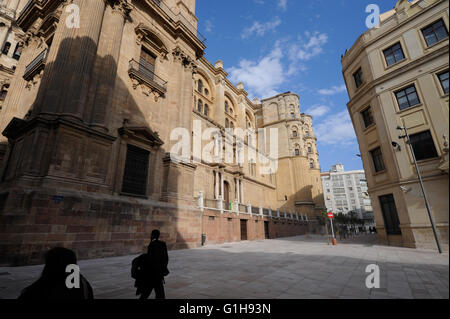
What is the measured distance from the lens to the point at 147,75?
16.4 metres

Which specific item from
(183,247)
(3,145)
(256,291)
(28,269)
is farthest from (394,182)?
(3,145)

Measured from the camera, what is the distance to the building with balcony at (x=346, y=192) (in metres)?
81.0

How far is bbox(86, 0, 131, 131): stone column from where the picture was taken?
40.4ft

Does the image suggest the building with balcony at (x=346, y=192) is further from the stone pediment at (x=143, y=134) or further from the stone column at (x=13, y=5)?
the stone column at (x=13, y=5)

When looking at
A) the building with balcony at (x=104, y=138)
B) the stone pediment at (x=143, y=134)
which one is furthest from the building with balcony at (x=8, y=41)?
the stone pediment at (x=143, y=134)

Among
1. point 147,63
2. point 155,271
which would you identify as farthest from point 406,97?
point 147,63

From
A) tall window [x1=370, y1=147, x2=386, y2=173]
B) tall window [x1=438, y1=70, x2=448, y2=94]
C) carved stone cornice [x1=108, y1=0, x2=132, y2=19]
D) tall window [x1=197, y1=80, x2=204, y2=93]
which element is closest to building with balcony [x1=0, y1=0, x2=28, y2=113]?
carved stone cornice [x1=108, y1=0, x2=132, y2=19]

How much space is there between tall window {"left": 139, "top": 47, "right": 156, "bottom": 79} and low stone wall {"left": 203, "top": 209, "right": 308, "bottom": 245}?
39.1ft

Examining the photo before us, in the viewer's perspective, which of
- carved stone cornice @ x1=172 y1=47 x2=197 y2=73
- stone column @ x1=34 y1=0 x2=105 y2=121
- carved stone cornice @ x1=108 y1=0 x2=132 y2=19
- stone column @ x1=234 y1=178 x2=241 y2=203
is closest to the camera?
stone column @ x1=34 y1=0 x2=105 y2=121

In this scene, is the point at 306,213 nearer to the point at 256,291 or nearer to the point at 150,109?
the point at 150,109

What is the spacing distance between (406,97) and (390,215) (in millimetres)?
13257

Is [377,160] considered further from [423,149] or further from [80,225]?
[80,225]

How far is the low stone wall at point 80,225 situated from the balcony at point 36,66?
10.1 m

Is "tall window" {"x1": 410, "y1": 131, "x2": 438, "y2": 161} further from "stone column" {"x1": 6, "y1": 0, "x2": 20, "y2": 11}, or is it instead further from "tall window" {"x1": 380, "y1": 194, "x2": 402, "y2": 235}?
"stone column" {"x1": 6, "y1": 0, "x2": 20, "y2": 11}
